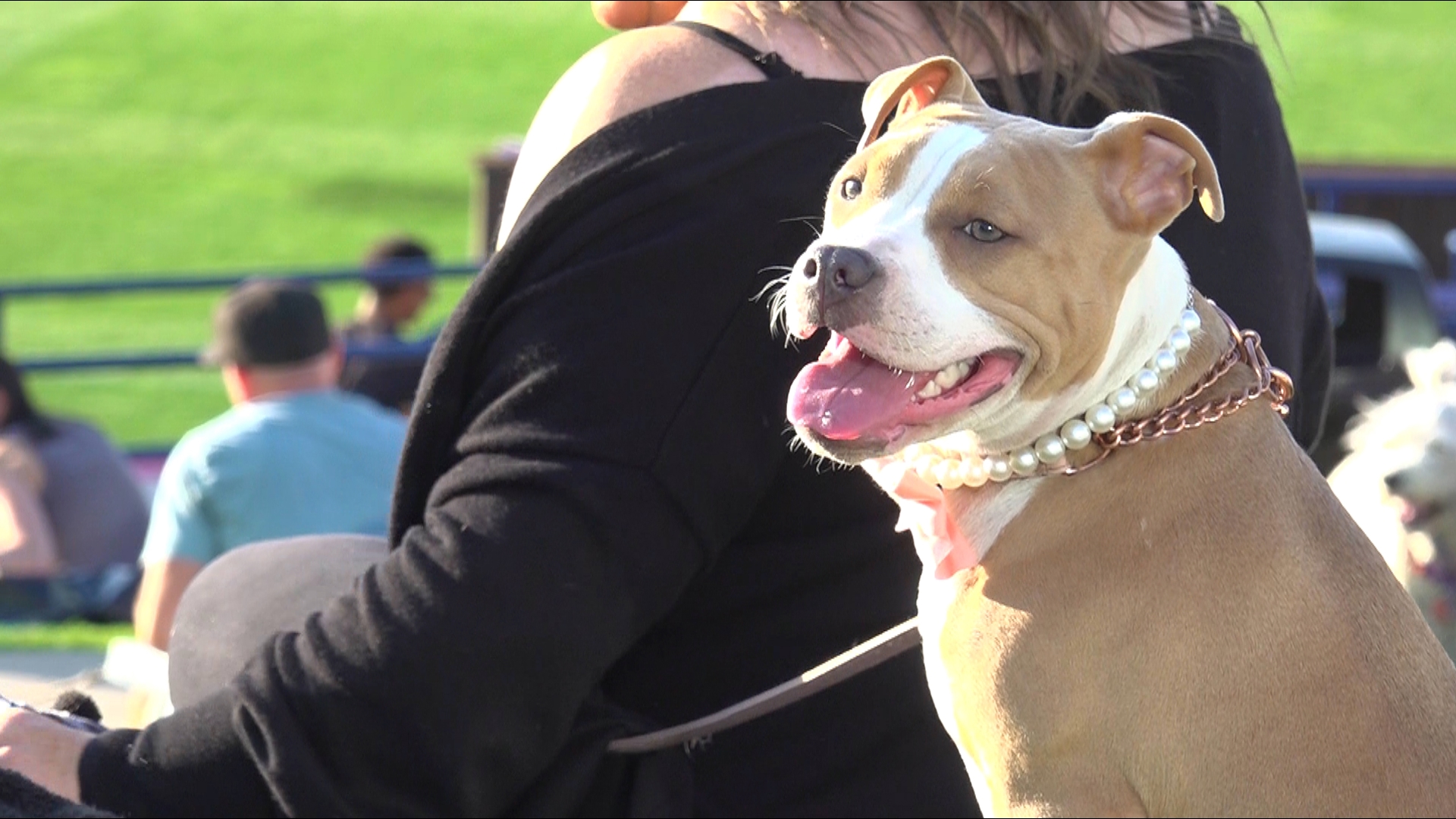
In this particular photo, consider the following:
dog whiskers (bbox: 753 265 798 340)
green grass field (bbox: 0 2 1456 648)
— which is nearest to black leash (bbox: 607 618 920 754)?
dog whiskers (bbox: 753 265 798 340)

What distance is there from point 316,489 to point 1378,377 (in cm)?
454

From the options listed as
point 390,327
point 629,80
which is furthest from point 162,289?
point 629,80

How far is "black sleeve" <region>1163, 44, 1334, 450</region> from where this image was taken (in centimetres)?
232

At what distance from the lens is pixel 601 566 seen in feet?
6.84

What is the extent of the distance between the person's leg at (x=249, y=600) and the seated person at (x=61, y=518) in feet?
17.4

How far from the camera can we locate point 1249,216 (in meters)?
2.38

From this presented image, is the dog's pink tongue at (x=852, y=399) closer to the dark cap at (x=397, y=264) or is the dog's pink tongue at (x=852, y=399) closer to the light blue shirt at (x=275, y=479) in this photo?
the light blue shirt at (x=275, y=479)

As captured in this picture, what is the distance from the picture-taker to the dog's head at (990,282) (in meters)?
1.71

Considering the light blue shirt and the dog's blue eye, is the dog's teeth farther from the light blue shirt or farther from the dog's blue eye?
the light blue shirt

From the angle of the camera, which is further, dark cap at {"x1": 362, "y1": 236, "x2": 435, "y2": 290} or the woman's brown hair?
dark cap at {"x1": 362, "y1": 236, "x2": 435, "y2": 290}

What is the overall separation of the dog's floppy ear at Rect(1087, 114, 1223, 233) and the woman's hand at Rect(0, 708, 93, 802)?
1.32 metres

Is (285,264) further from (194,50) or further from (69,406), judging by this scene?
(194,50)

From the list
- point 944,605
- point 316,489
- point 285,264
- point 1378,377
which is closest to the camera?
point 944,605

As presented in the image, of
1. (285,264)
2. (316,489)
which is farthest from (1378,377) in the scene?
(285,264)
